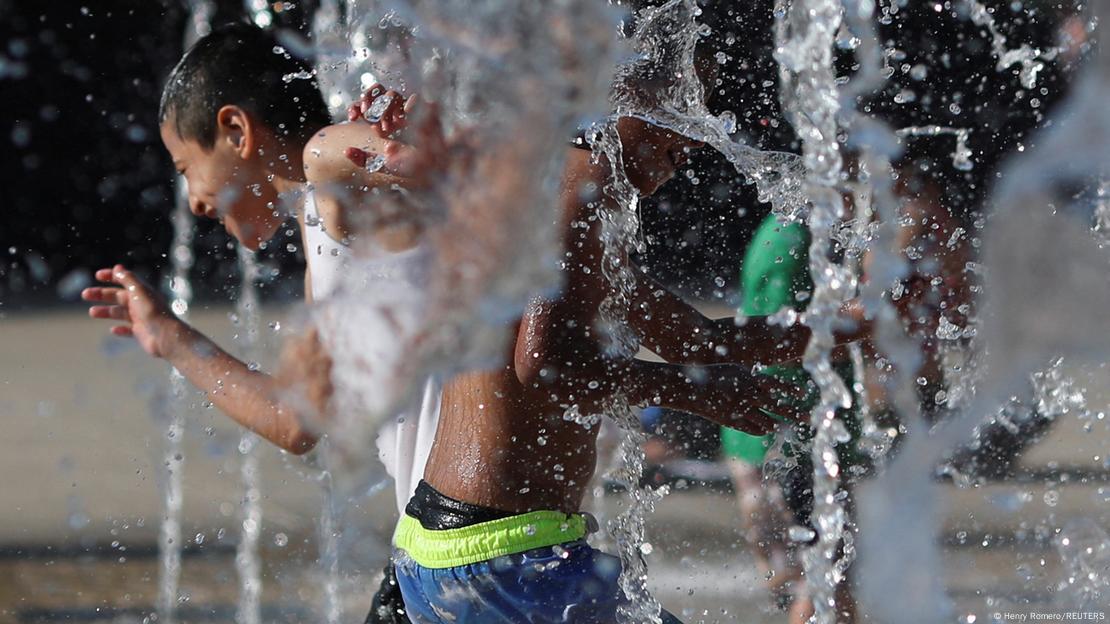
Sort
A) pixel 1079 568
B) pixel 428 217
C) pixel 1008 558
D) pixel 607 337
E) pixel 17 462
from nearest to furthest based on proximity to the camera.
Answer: pixel 428 217, pixel 607 337, pixel 1079 568, pixel 1008 558, pixel 17 462

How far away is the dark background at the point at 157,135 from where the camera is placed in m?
3.31

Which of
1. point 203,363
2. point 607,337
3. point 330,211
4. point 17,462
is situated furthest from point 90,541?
point 607,337

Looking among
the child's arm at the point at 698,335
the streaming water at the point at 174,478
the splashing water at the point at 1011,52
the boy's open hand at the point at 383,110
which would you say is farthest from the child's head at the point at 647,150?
the splashing water at the point at 1011,52

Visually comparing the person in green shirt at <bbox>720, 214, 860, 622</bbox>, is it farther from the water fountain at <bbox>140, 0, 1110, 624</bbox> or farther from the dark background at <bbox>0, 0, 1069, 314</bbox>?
the dark background at <bbox>0, 0, 1069, 314</bbox>

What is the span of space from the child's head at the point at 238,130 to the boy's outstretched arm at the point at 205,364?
0.17 meters

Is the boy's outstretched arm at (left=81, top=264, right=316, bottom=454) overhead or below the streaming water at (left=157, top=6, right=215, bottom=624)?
below

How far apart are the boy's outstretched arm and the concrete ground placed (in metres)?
0.12

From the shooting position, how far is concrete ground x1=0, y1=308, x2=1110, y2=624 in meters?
3.00

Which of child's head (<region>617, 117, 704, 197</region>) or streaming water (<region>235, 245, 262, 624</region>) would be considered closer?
child's head (<region>617, 117, 704, 197</region>)

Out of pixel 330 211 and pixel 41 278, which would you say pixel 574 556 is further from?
pixel 41 278

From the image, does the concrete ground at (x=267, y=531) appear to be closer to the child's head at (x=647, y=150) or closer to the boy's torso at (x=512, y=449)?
the boy's torso at (x=512, y=449)

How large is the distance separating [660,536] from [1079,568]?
1.01 meters

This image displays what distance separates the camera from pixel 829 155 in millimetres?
1978

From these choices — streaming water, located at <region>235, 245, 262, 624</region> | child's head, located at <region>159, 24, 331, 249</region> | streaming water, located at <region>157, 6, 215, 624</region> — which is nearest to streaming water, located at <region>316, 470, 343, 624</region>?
streaming water, located at <region>235, 245, 262, 624</region>
